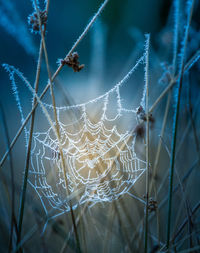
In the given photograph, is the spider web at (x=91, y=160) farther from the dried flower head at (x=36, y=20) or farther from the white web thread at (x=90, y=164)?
the dried flower head at (x=36, y=20)

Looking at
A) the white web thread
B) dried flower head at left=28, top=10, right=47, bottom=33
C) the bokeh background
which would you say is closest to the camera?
dried flower head at left=28, top=10, right=47, bottom=33

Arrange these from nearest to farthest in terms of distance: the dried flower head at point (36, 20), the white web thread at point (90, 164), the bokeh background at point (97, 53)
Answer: the dried flower head at point (36, 20), the white web thread at point (90, 164), the bokeh background at point (97, 53)

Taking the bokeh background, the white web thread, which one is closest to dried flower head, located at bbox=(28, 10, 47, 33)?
the white web thread

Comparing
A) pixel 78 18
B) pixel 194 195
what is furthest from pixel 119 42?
pixel 194 195

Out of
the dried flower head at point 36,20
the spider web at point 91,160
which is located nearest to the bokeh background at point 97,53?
the spider web at point 91,160

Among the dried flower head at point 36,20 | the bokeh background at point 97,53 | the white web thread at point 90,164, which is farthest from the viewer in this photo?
the bokeh background at point 97,53

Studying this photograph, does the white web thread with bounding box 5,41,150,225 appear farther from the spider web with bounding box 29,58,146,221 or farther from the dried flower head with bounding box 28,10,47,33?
the dried flower head with bounding box 28,10,47,33

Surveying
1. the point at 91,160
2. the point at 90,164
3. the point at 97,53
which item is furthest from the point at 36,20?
the point at 97,53

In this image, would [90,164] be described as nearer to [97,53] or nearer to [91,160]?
[91,160]

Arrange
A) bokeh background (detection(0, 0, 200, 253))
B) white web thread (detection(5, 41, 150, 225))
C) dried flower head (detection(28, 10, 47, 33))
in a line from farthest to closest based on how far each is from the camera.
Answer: bokeh background (detection(0, 0, 200, 253)), white web thread (detection(5, 41, 150, 225)), dried flower head (detection(28, 10, 47, 33))

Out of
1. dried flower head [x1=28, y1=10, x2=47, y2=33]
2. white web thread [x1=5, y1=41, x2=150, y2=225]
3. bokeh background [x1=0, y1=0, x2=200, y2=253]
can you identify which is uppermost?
bokeh background [x1=0, y1=0, x2=200, y2=253]

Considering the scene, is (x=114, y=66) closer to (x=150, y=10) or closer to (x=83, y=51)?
(x=83, y=51)
